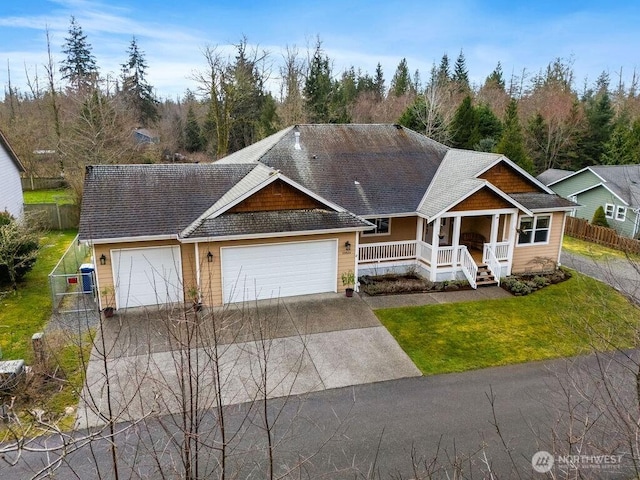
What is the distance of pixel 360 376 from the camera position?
33.0 ft

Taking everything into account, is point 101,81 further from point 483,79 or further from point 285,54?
point 483,79

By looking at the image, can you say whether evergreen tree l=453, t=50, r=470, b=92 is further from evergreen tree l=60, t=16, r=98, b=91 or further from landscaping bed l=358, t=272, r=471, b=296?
landscaping bed l=358, t=272, r=471, b=296

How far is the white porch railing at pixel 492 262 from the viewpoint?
643 inches

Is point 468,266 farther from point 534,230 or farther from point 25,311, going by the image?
point 25,311

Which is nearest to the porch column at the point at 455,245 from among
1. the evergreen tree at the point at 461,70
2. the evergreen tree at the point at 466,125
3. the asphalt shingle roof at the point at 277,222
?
the asphalt shingle roof at the point at 277,222

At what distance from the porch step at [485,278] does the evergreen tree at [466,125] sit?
1986 cm

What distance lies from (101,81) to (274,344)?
31703 millimetres

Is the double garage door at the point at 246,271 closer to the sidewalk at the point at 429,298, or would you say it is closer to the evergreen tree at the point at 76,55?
the sidewalk at the point at 429,298

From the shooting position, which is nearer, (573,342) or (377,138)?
(573,342)

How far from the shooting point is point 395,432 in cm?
808

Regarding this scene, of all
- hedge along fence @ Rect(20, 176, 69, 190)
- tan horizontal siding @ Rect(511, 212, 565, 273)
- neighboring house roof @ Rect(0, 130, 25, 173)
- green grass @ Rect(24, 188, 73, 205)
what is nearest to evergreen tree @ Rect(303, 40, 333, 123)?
green grass @ Rect(24, 188, 73, 205)

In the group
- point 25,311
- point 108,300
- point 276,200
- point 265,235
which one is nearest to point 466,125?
point 276,200

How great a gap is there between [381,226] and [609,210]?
17980 millimetres

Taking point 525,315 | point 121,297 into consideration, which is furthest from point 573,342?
point 121,297
